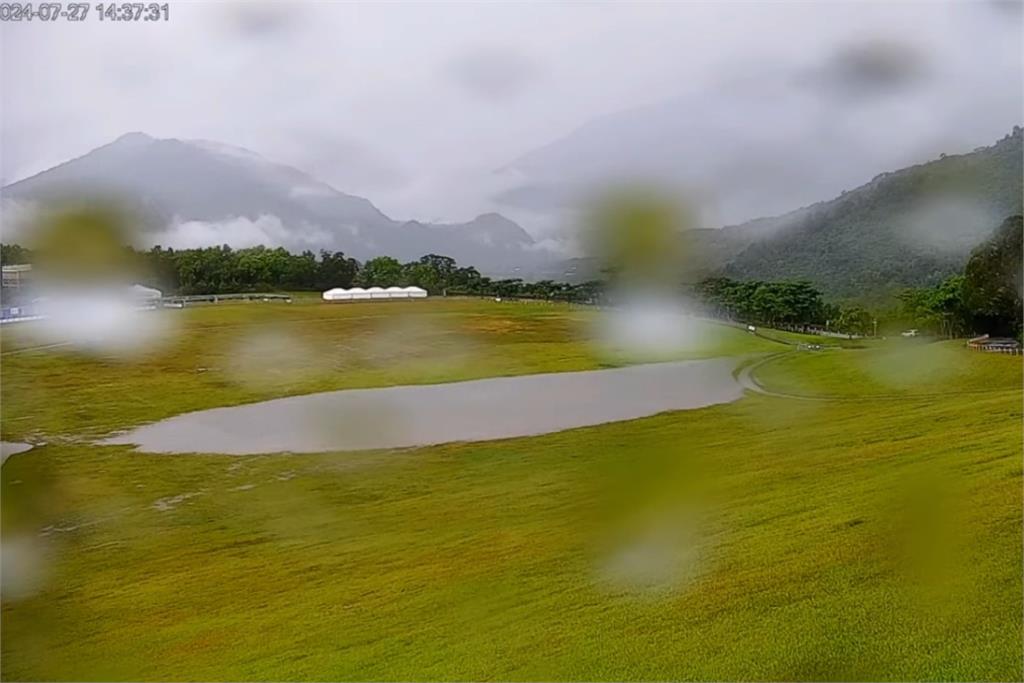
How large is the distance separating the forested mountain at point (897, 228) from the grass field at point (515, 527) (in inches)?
8.0

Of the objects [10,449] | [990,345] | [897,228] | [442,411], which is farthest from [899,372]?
[10,449]

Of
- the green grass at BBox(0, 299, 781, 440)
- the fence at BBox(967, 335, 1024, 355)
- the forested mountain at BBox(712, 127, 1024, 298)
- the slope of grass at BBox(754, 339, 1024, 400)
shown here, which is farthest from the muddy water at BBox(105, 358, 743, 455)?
the fence at BBox(967, 335, 1024, 355)

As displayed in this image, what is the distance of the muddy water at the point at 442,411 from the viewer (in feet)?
6.77

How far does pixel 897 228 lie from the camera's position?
7.09ft

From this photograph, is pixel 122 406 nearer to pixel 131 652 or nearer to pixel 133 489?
pixel 133 489

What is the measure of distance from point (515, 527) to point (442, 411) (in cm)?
36

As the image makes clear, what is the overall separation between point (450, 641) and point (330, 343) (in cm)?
82

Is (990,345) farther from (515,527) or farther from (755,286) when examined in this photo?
(515,527)

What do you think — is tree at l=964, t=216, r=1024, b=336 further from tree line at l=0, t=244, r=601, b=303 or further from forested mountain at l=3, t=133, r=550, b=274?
forested mountain at l=3, t=133, r=550, b=274

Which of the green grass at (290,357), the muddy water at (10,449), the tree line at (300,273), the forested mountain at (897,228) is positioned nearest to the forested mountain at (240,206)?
the tree line at (300,273)

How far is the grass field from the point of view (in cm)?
183

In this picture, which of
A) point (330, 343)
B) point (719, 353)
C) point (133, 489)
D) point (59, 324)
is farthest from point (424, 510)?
point (59, 324)

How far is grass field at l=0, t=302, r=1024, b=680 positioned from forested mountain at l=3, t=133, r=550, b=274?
0.18 meters

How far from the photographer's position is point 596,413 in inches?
84.0
